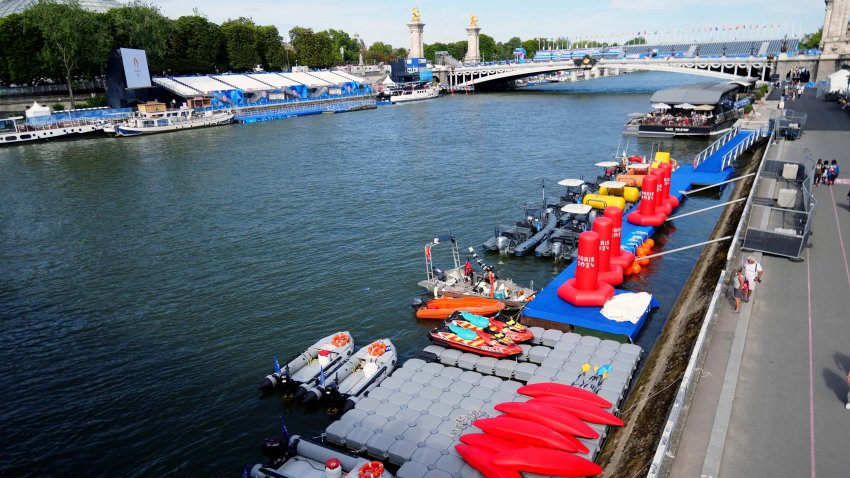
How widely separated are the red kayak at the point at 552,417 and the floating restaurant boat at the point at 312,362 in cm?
885

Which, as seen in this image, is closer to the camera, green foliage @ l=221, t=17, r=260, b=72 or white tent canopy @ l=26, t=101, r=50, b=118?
white tent canopy @ l=26, t=101, r=50, b=118

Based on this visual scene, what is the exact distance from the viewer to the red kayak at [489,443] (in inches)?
685

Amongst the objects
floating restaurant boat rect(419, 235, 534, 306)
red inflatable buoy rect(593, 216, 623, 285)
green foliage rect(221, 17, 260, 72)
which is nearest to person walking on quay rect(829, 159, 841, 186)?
red inflatable buoy rect(593, 216, 623, 285)

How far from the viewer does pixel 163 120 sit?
106 meters

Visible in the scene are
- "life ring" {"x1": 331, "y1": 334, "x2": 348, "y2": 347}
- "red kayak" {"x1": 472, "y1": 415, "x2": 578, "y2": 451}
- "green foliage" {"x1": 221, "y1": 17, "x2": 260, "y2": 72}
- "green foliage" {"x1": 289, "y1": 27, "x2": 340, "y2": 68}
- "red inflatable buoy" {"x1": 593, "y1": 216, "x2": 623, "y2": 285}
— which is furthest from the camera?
"green foliage" {"x1": 289, "y1": 27, "x2": 340, "y2": 68}

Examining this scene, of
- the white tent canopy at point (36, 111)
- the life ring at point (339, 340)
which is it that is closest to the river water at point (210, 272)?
the life ring at point (339, 340)

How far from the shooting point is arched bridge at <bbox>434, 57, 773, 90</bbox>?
123938mm

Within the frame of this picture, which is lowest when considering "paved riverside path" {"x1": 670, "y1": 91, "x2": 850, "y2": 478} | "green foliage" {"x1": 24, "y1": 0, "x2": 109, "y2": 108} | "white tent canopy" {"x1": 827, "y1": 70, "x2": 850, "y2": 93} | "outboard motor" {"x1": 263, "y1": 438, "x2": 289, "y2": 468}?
"outboard motor" {"x1": 263, "y1": 438, "x2": 289, "y2": 468}

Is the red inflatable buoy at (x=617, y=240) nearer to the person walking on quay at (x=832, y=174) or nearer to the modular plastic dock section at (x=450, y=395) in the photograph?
the modular plastic dock section at (x=450, y=395)

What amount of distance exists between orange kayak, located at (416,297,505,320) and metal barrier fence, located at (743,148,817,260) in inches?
507

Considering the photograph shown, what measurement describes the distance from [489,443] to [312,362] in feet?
33.7

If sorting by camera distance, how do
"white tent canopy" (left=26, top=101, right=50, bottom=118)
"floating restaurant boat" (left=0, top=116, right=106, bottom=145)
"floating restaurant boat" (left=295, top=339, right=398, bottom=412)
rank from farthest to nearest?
1. "white tent canopy" (left=26, top=101, right=50, bottom=118)
2. "floating restaurant boat" (left=0, top=116, right=106, bottom=145)
3. "floating restaurant boat" (left=295, top=339, right=398, bottom=412)

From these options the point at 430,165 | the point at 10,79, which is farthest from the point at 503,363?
the point at 10,79

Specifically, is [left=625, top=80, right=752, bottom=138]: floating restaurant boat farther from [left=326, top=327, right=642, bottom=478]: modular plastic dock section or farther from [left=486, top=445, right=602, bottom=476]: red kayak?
[left=486, top=445, right=602, bottom=476]: red kayak
